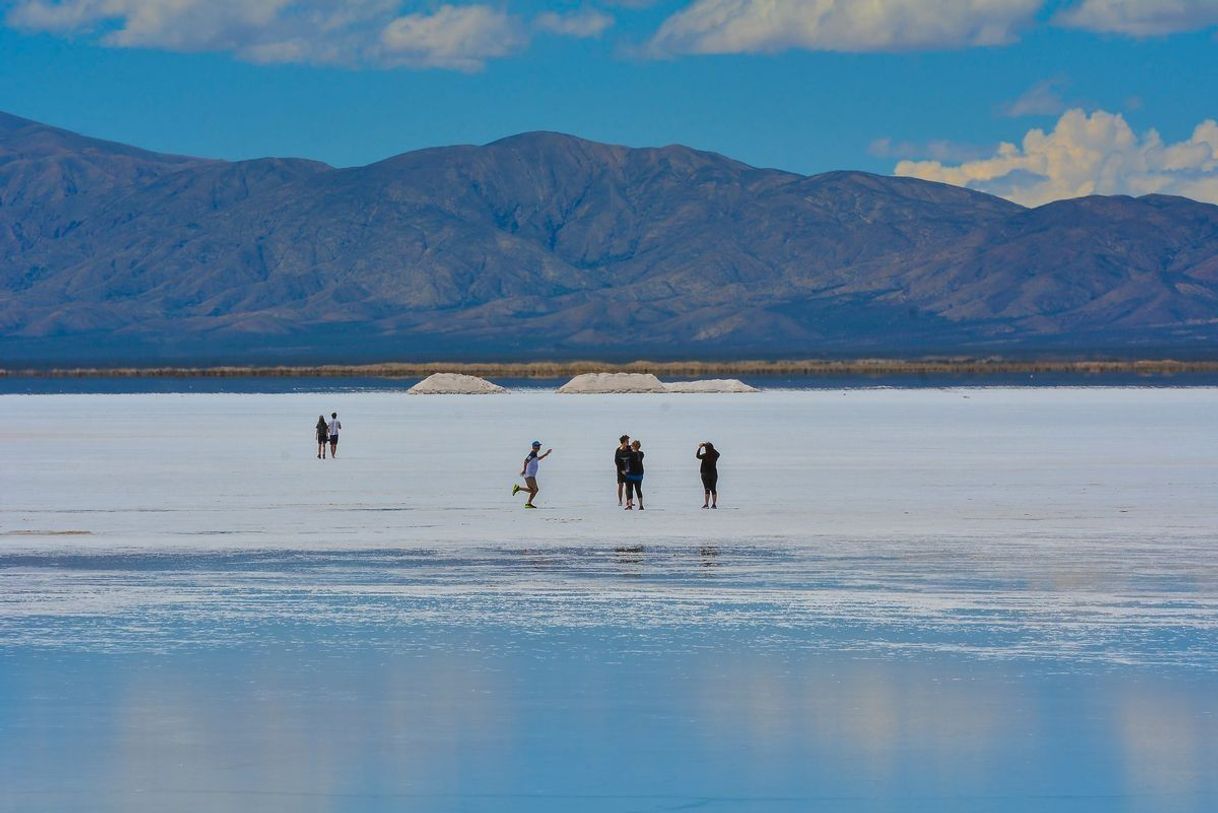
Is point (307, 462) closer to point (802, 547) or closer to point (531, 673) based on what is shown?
point (802, 547)

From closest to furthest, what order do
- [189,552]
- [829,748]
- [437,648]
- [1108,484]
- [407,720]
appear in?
[829,748]
[407,720]
[437,648]
[189,552]
[1108,484]

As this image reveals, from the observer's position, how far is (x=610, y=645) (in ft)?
46.5

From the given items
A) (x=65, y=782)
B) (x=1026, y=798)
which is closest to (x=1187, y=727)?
(x=1026, y=798)

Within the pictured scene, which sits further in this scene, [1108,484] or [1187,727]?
[1108,484]

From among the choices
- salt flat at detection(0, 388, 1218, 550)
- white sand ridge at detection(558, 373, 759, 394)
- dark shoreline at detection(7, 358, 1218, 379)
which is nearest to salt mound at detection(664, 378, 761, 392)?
white sand ridge at detection(558, 373, 759, 394)

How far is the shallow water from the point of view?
1012 cm

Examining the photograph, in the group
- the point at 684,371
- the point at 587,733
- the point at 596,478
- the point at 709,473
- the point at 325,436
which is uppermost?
the point at 684,371

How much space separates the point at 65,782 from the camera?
10.0 m

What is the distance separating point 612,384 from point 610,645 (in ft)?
285

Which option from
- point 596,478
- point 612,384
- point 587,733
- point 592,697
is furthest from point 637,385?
point 587,733

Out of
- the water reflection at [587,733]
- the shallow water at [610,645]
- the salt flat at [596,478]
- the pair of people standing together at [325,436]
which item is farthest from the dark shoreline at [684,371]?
the water reflection at [587,733]

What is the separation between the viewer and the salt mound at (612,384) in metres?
99.3

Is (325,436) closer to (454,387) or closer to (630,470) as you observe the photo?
(630,470)

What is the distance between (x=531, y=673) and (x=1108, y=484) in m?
19.2
